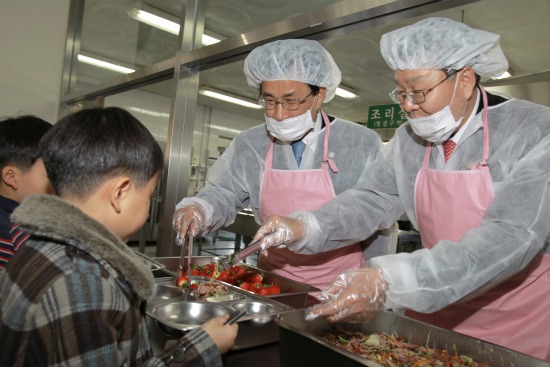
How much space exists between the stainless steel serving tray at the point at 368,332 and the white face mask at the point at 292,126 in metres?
0.83

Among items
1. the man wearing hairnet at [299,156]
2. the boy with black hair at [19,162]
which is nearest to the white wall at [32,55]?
the boy with black hair at [19,162]

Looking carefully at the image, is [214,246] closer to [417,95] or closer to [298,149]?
[298,149]

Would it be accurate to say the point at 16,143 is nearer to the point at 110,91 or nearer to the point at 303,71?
the point at 303,71

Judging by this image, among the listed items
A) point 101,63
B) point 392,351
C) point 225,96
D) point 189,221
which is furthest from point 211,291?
point 225,96

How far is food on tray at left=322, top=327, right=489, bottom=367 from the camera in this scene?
1055mm

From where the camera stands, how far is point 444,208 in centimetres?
136

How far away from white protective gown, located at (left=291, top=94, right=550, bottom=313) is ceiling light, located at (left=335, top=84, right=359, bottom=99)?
5585 mm

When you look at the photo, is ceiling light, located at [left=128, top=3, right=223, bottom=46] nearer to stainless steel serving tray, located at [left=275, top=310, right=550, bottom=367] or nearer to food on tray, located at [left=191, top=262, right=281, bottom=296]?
food on tray, located at [left=191, top=262, right=281, bottom=296]

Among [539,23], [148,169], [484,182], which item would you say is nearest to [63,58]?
[148,169]

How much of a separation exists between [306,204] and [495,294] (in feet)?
2.62

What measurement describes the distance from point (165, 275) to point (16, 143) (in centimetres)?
78

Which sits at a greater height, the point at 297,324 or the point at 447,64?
the point at 447,64

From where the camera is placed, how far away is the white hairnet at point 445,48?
4.10 ft

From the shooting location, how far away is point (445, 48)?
1.25m
